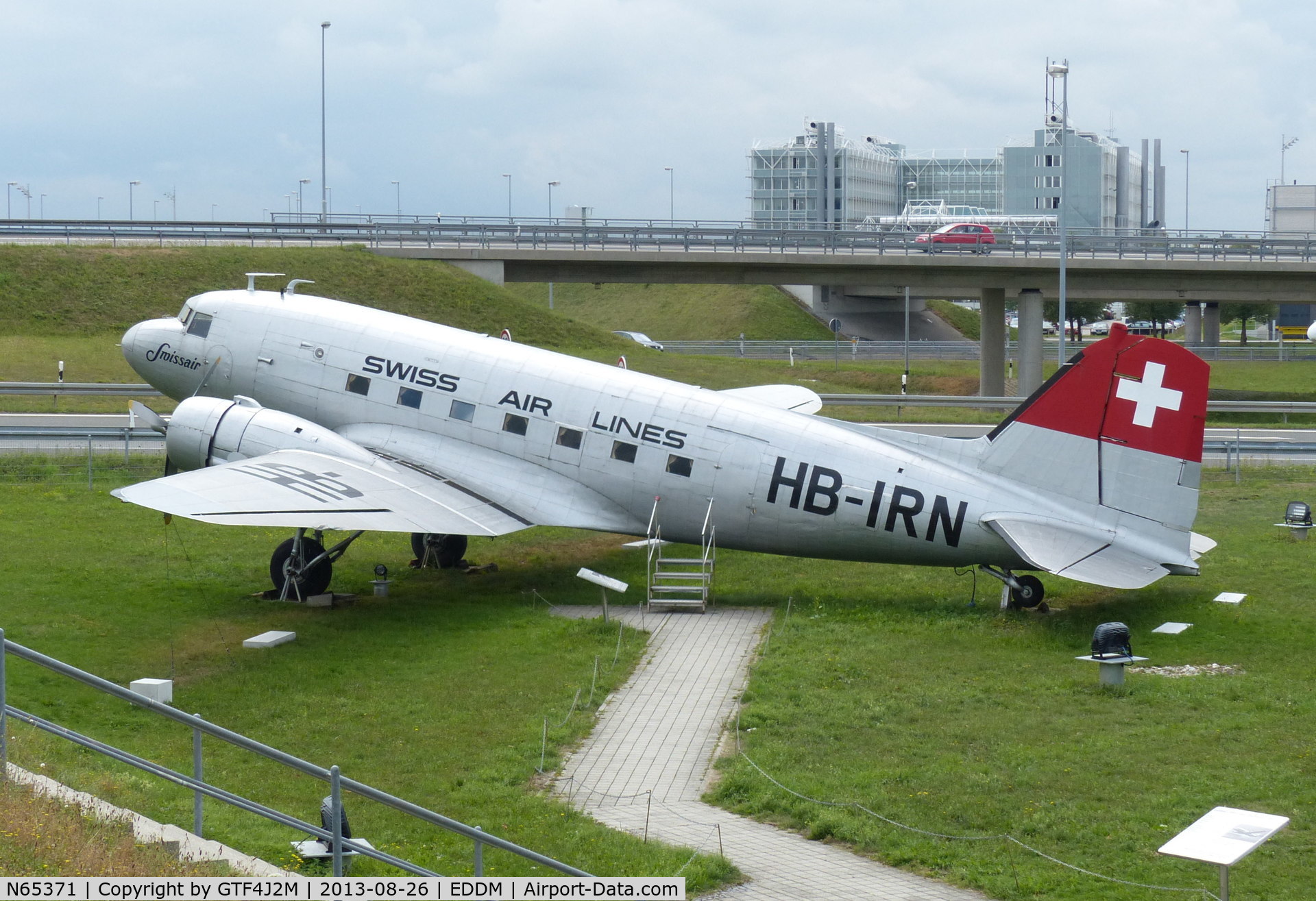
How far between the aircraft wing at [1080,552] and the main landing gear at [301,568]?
1111 centimetres

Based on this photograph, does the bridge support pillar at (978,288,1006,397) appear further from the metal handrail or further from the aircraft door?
the metal handrail

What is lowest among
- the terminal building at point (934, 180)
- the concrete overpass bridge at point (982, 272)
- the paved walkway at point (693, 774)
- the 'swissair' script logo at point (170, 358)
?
the paved walkway at point (693, 774)

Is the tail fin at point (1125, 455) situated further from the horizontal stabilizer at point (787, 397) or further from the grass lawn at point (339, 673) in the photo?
the horizontal stabilizer at point (787, 397)

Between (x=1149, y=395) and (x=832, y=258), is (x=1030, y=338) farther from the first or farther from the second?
(x=1149, y=395)

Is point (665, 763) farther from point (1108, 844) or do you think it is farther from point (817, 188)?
point (817, 188)

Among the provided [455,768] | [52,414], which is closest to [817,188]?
[52,414]

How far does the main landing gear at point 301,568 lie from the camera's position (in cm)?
2223

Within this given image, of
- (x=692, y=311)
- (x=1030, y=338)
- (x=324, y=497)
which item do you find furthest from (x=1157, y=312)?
(x=324, y=497)

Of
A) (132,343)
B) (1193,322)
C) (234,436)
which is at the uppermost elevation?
(1193,322)

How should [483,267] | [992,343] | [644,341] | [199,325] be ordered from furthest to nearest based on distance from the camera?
[644,341] → [483,267] → [992,343] → [199,325]

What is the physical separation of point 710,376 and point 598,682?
125 ft

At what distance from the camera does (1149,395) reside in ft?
65.4

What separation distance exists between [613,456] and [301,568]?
225 inches

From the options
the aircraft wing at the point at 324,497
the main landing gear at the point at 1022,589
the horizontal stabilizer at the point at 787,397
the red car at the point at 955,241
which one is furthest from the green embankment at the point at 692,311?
the main landing gear at the point at 1022,589
